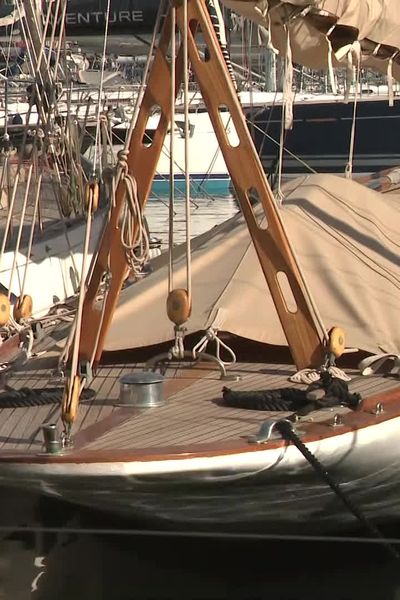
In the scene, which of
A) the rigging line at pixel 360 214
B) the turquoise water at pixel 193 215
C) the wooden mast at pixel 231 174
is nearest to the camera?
the wooden mast at pixel 231 174

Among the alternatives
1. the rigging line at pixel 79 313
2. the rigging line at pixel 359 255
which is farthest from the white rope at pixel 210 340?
the rigging line at pixel 359 255

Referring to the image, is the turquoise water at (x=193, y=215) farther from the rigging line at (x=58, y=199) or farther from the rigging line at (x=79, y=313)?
the rigging line at (x=79, y=313)

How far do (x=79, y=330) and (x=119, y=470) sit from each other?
3.05 ft

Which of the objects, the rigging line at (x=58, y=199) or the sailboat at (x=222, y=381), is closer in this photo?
the sailboat at (x=222, y=381)

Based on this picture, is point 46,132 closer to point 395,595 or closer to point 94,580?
point 94,580

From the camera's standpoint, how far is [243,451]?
541 centimetres

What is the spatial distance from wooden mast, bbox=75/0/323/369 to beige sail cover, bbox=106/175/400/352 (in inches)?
20.5

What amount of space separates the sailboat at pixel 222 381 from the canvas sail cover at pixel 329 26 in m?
0.02

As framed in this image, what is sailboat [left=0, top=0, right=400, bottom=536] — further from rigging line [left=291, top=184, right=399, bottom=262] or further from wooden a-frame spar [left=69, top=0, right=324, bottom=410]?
rigging line [left=291, top=184, right=399, bottom=262]

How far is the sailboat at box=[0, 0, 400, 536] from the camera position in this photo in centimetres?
551

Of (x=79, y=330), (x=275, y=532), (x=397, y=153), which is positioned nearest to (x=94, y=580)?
(x=275, y=532)

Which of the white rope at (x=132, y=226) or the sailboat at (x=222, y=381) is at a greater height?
the white rope at (x=132, y=226)

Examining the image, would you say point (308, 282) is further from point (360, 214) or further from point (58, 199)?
point (58, 199)

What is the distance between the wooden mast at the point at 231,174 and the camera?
611cm
